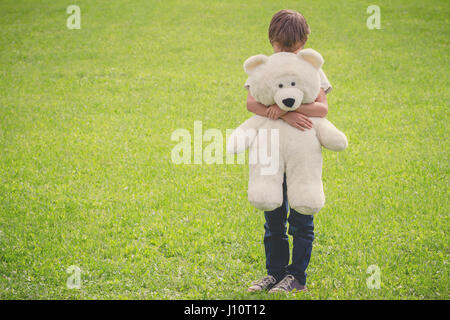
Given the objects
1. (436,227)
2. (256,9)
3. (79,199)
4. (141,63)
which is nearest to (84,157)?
(79,199)

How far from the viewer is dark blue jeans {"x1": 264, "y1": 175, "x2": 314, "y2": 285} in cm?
382

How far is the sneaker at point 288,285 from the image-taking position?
395 centimetres

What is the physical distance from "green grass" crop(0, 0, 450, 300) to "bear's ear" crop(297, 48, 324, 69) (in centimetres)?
198

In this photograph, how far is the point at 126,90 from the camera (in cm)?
1092

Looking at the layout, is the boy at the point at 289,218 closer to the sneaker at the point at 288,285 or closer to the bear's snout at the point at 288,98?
the sneaker at the point at 288,285

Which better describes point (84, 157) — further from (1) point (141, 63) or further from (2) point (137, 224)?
(1) point (141, 63)

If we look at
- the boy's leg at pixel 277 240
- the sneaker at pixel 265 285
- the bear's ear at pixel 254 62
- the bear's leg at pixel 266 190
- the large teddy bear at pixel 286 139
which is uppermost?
the bear's ear at pixel 254 62

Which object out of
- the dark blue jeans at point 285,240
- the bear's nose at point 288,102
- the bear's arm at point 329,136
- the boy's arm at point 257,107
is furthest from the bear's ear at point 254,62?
the dark blue jeans at point 285,240

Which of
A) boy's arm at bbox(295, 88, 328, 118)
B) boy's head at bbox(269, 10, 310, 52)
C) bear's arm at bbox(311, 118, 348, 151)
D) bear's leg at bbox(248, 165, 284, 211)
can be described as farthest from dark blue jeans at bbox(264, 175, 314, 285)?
boy's head at bbox(269, 10, 310, 52)

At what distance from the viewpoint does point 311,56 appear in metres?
3.50

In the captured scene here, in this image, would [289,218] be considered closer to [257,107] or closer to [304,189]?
[304,189]

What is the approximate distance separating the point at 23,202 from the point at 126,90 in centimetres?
540

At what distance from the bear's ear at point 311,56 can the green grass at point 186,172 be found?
6.49 feet

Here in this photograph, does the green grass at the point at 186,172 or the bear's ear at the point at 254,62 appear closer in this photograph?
the bear's ear at the point at 254,62
